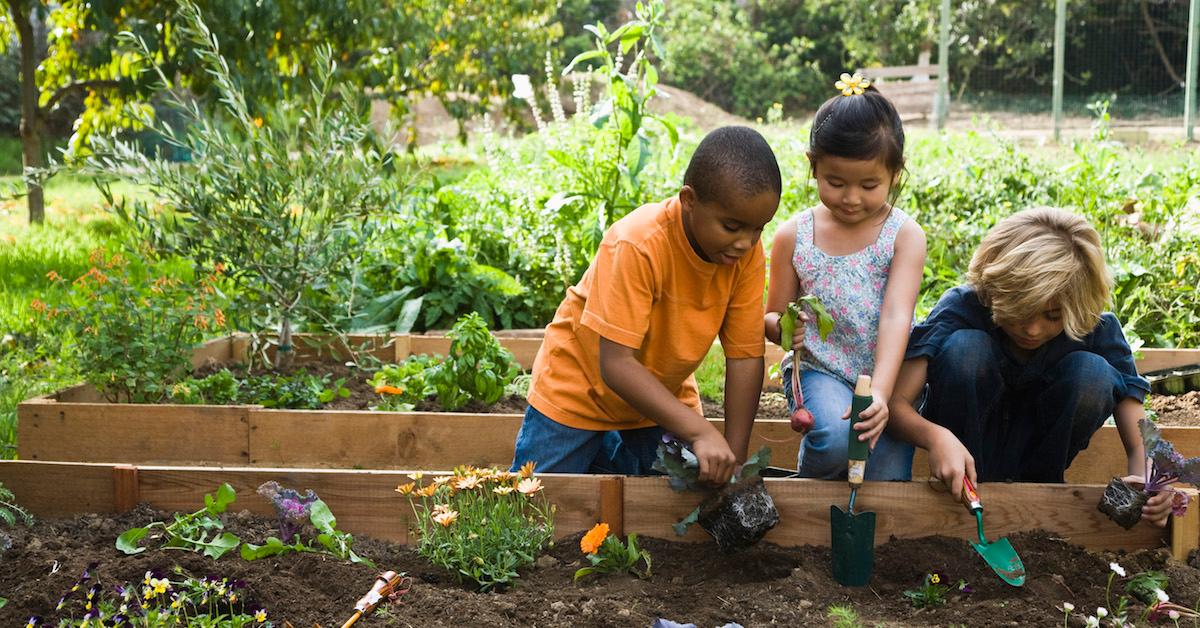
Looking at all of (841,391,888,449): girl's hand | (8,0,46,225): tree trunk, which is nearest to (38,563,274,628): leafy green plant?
(841,391,888,449): girl's hand

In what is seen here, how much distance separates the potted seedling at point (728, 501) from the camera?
8.27 ft

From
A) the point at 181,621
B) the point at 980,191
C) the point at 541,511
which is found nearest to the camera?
the point at 181,621

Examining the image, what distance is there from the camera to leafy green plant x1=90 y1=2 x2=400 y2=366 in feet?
13.1

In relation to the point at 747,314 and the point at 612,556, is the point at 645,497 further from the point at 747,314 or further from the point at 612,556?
the point at 747,314

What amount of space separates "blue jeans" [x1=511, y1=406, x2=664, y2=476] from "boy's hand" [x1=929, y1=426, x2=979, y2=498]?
0.68 m

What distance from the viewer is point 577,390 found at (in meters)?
2.94

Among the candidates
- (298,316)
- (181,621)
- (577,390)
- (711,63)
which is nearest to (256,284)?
(298,316)

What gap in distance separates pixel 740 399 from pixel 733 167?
64cm

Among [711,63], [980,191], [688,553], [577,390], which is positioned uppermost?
[711,63]

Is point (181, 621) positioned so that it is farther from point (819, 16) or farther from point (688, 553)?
point (819, 16)

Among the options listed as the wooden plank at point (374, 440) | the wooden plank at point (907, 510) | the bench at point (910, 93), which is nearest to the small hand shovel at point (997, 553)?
the wooden plank at point (907, 510)

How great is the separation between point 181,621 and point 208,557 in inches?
9.5

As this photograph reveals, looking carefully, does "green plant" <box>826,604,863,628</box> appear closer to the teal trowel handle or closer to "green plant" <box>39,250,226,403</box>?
the teal trowel handle

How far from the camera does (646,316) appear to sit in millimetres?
2660
